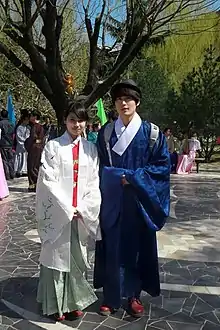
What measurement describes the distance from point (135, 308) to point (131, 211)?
2.49ft

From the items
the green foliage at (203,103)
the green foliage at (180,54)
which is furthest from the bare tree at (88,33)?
the green foliage at (180,54)

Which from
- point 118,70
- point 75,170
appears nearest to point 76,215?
point 75,170

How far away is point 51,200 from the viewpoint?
318 centimetres

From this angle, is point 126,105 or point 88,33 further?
point 88,33

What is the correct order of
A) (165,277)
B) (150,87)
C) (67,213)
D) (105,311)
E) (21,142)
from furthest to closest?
(150,87), (21,142), (165,277), (105,311), (67,213)

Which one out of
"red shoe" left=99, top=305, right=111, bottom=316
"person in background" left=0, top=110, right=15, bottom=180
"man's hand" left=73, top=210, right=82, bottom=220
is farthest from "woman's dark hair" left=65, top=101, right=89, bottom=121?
"person in background" left=0, top=110, right=15, bottom=180

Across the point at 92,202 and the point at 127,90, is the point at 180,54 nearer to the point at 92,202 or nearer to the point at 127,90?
the point at 127,90

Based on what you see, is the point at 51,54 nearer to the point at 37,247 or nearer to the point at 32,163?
the point at 32,163

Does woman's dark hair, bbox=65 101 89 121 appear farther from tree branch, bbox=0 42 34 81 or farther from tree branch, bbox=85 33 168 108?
tree branch, bbox=0 42 34 81

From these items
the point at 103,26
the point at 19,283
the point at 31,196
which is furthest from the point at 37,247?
the point at 103,26

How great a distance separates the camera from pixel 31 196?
8656 mm

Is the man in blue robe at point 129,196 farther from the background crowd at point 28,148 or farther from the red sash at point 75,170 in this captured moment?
the background crowd at point 28,148

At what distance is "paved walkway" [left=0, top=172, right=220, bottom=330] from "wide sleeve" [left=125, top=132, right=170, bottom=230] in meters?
0.56

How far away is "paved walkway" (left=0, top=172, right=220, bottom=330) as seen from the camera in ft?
11.0
